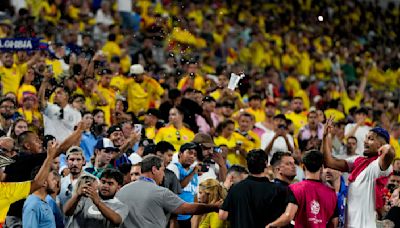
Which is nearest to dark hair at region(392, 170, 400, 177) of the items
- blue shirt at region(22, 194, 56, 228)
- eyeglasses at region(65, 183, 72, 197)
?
eyeglasses at region(65, 183, 72, 197)

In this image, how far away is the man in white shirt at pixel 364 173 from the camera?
30.3 ft

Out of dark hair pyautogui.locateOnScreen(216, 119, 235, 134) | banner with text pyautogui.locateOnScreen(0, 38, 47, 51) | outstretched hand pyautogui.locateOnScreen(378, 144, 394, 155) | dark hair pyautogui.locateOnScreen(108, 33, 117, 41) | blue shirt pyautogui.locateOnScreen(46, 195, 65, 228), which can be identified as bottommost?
blue shirt pyautogui.locateOnScreen(46, 195, 65, 228)

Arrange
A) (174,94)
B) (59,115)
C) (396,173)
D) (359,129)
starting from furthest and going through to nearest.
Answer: (359,129), (174,94), (59,115), (396,173)

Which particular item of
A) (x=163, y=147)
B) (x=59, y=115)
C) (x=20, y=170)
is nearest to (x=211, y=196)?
(x=20, y=170)

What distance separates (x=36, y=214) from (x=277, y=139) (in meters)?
6.19

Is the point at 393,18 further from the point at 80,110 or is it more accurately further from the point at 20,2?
the point at 80,110

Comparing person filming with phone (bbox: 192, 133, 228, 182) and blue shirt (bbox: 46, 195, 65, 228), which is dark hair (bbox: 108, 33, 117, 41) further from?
blue shirt (bbox: 46, 195, 65, 228)

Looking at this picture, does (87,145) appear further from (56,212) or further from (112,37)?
(112,37)

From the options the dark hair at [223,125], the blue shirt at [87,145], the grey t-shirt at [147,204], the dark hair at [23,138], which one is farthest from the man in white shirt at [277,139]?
the grey t-shirt at [147,204]

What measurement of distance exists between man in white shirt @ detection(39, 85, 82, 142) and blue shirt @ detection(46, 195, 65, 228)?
3.99 m

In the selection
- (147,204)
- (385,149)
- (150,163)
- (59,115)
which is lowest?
(147,204)

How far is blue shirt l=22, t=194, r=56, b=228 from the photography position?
847cm

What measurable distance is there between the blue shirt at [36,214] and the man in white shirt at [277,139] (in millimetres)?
5504

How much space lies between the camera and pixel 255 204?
8320mm
